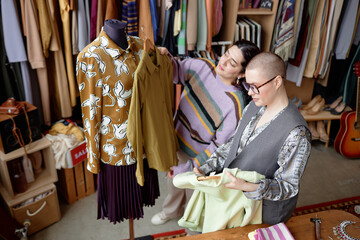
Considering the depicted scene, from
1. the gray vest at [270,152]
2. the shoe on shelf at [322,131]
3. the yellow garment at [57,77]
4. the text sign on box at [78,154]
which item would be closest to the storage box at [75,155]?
the text sign on box at [78,154]

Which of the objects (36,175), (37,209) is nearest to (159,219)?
(37,209)

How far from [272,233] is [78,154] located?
1.69 m

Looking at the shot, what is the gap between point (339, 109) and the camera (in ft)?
12.2

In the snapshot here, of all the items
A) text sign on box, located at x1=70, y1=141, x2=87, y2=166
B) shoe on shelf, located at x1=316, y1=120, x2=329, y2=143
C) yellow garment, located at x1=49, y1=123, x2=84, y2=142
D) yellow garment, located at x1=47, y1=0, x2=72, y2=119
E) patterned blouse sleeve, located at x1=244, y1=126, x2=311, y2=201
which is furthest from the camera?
shoe on shelf, located at x1=316, y1=120, x2=329, y2=143

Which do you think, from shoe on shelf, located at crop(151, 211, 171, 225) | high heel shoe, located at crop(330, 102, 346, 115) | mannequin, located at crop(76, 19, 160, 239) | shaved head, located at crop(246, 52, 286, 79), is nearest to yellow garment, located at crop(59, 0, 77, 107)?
mannequin, located at crop(76, 19, 160, 239)

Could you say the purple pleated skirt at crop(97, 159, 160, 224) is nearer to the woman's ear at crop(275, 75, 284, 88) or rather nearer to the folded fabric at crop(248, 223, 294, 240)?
the folded fabric at crop(248, 223, 294, 240)

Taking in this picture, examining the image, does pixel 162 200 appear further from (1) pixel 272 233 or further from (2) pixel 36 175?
(1) pixel 272 233

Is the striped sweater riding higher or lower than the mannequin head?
lower

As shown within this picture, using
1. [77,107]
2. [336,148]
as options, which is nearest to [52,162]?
[77,107]

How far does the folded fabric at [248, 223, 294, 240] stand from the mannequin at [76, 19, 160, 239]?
79 centimetres

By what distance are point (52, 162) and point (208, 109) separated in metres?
1.37

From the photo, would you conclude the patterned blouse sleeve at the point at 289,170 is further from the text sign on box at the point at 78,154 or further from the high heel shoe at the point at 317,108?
the high heel shoe at the point at 317,108

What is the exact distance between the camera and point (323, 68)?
346 centimetres

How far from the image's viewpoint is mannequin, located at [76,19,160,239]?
1654 mm
